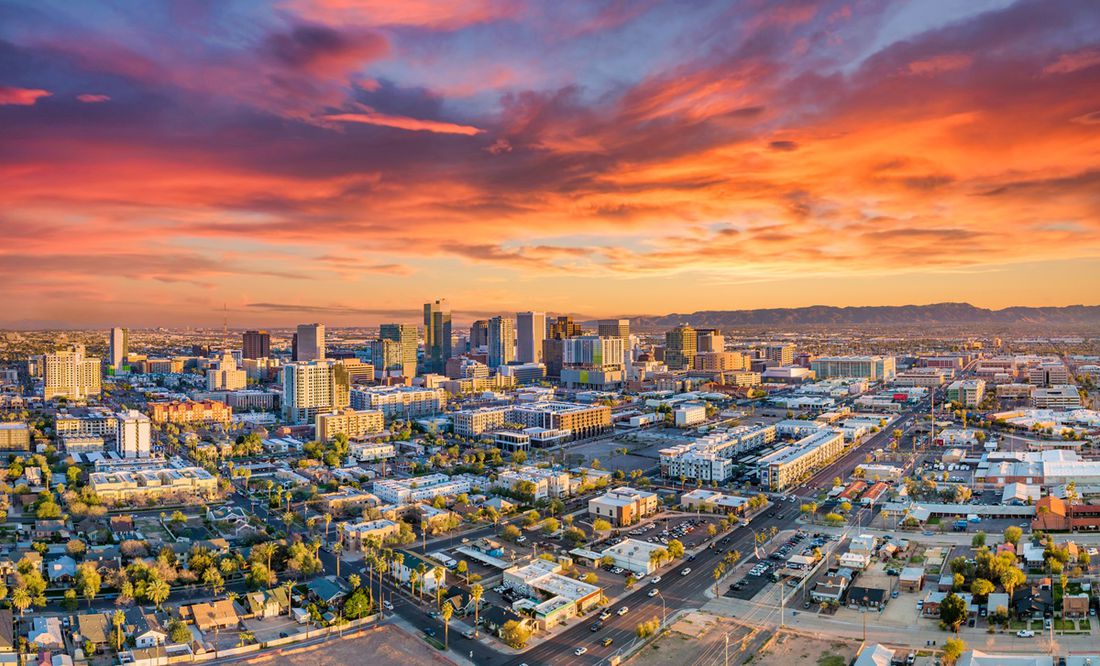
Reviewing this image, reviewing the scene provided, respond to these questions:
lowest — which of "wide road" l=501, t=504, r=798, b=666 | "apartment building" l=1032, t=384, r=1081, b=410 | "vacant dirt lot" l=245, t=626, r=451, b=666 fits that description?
Result: "vacant dirt lot" l=245, t=626, r=451, b=666

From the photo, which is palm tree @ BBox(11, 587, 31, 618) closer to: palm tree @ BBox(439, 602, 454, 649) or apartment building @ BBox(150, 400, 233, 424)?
palm tree @ BBox(439, 602, 454, 649)

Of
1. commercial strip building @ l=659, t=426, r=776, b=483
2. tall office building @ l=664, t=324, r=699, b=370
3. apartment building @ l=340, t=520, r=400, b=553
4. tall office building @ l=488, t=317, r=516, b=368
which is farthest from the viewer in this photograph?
tall office building @ l=488, t=317, r=516, b=368

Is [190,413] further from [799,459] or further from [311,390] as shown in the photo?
[799,459]

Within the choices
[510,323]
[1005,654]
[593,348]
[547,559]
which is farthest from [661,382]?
[1005,654]

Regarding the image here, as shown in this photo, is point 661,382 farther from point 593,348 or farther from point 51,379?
point 51,379

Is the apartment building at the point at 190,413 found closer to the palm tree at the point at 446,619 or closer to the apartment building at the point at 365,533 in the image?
the apartment building at the point at 365,533

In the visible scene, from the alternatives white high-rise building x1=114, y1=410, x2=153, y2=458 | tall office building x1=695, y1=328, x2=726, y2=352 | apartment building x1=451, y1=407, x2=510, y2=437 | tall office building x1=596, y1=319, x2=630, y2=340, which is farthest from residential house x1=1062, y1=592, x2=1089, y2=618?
tall office building x1=596, y1=319, x2=630, y2=340
